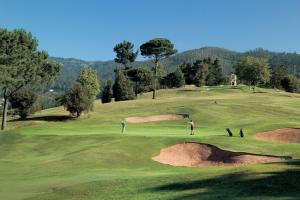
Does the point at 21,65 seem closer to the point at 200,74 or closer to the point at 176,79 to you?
the point at 176,79

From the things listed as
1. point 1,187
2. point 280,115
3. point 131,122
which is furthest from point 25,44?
point 1,187

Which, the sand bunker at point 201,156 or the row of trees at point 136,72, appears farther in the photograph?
the row of trees at point 136,72

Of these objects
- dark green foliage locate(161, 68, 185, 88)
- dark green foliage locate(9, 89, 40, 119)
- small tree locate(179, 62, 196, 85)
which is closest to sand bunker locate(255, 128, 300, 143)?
dark green foliage locate(9, 89, 40, 119)

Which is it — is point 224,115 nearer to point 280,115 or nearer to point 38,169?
point 280,115

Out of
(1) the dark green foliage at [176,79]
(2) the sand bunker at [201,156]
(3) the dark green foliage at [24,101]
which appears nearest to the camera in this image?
(2) the sand bunker at [201,156]

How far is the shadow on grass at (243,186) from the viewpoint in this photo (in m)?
18.8

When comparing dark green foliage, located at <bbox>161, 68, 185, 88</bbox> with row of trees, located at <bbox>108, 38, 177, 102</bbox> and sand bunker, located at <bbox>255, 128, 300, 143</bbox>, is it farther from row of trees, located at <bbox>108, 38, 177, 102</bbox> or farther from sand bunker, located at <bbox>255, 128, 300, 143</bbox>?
sand bunker, located at <bbox>255, 128, 300, 143</bbox>

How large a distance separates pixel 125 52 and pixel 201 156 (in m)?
120

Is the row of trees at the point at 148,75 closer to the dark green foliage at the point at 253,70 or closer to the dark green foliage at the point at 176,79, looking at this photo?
the dark green foliage at the point at 176,79

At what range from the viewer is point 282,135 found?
175 feet

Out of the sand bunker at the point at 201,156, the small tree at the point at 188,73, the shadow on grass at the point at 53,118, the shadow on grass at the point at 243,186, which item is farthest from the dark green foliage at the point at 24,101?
the small tree at the point at 188,73

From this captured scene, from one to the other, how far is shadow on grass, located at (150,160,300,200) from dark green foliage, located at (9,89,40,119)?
233ft

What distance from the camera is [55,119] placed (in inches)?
3228

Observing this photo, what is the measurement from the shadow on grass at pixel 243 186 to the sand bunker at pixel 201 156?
1482 centimetres
